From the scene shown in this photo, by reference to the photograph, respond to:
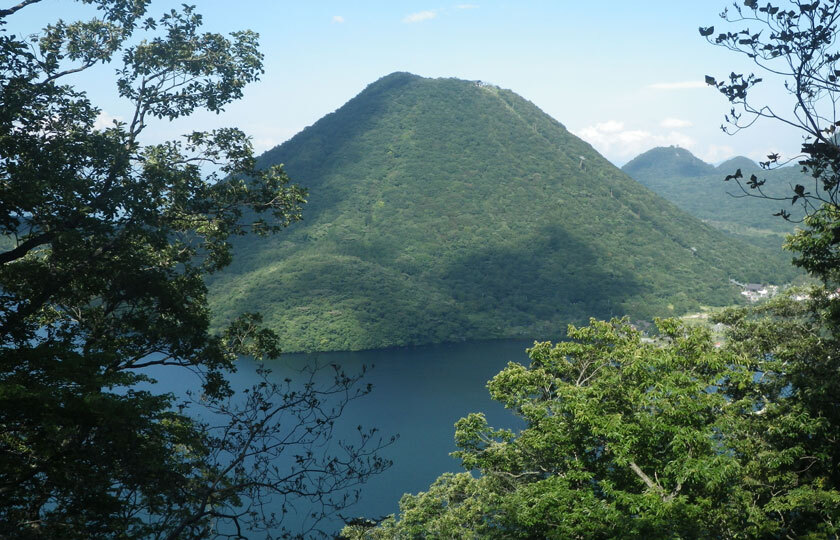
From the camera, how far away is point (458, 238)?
129500mm

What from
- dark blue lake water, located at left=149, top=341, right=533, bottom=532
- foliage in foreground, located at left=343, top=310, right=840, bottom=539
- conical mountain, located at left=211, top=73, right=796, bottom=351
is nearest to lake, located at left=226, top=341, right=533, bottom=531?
dark blue lake water, located at left=149, top=341, right=533, bottom=532

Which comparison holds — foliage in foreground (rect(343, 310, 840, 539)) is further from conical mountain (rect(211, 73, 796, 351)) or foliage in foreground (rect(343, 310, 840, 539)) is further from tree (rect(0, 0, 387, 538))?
conical mountain (rect(211, 73, 796, 351))

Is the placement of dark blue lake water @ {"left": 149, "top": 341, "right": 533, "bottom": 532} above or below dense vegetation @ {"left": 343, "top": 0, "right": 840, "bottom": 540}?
below

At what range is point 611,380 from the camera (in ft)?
47.3

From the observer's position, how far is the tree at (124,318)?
23.2 feet

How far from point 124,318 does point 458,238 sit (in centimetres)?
11889

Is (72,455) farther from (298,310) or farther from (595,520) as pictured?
(298,310)

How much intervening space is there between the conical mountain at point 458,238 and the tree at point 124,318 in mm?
75568

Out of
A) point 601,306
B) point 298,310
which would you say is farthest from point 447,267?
point 298,310

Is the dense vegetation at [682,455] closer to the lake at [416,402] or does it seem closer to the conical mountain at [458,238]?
the lake at [416,402]

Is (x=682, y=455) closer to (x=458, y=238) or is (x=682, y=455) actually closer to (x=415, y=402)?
(x=415, y=402)

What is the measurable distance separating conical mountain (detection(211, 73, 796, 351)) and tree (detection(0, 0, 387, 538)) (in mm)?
75568

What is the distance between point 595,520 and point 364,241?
11559cm

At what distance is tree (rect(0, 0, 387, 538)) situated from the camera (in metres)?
7.06
